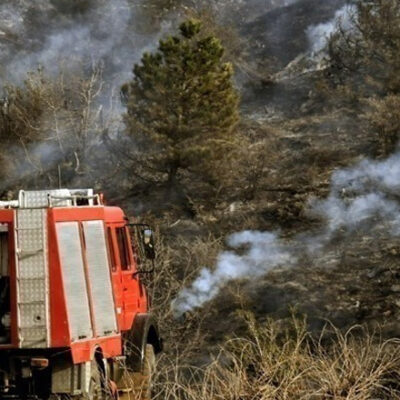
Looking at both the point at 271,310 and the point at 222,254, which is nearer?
the point at 271,310

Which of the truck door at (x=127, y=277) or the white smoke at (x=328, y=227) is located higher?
the white smoke at (x=328, y=227)

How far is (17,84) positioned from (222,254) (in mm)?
15391

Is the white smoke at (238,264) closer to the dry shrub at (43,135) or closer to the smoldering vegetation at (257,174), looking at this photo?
the smoldering vegetation at (257,174)

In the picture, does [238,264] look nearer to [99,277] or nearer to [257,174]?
[257,174]

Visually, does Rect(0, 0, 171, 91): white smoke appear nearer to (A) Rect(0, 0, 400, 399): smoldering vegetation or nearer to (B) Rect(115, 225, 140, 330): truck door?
(A) Rect(0, 0, 400, 399): smoldering vegetation

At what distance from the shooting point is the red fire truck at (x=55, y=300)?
21.9 ft

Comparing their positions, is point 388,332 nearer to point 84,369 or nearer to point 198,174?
point 84,369

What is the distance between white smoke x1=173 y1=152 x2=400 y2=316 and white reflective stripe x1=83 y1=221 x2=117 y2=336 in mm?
8038

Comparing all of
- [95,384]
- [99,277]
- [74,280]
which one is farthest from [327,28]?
[95,384]

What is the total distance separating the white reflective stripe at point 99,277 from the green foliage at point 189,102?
12.4 m

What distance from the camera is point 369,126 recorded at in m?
23.3

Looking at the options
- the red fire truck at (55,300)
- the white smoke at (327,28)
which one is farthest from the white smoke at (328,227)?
the white smoke at (327,28)

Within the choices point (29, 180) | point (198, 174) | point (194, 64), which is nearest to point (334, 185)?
point (198, 174)

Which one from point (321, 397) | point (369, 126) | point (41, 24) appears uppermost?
point (41, 24)
